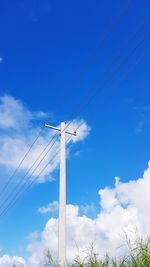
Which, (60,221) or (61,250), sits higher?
(60,221)

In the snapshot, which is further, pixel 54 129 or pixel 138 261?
pixel 54 129

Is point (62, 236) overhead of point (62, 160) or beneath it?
beneath

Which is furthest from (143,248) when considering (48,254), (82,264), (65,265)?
(48,254)

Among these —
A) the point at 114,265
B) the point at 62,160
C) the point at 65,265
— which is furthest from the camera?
the point at 62,160

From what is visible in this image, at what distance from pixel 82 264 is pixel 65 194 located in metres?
12.3

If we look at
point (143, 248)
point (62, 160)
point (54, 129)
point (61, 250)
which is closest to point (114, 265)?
point (143, 248)

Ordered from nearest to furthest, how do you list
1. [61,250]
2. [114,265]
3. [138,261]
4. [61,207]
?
[138,261]
[114,265]
[61,250]
[61,207]

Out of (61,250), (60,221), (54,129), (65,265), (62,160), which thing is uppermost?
(54,129)

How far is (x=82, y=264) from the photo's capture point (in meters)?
6.21

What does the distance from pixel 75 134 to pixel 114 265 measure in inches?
679

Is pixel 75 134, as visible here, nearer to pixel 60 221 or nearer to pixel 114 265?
pixel 60 221

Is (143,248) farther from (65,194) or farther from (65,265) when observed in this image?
(65,194)

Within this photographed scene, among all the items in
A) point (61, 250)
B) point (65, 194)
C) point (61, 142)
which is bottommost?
point (61, 250)

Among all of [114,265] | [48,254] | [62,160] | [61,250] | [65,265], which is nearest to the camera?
[114,265]
